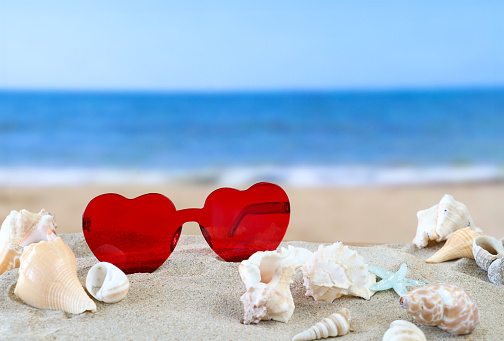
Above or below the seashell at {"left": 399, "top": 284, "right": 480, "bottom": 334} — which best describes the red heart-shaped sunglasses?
above

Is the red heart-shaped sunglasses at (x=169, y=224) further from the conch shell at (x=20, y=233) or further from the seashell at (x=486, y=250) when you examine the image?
the seashell at (x=486, y=250)

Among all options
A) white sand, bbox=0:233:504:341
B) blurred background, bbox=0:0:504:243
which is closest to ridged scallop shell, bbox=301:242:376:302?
white sand, bbox=0:233:504:341

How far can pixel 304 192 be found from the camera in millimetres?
5285

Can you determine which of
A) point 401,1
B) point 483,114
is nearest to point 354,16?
point 401,1

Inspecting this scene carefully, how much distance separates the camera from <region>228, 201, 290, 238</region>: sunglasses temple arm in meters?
1.87

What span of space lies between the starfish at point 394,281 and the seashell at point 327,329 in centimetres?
30

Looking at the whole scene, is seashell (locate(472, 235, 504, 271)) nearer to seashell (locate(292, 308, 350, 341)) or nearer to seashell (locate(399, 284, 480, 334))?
seashell (locate(399, 284, 480, 334))

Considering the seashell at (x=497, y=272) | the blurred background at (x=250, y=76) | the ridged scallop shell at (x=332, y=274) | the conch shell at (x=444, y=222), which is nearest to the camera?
the ridged scallop shell at (x=332, y=274)

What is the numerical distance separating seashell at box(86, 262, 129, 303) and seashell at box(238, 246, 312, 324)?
369 mm

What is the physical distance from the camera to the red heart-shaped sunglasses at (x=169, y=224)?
1715 millimetres

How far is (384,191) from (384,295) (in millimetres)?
3894

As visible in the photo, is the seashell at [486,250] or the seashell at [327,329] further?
the seashell at [486,250]

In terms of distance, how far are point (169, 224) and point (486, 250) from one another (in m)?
1.19

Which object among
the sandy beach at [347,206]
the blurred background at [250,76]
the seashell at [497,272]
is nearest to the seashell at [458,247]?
the seashell at [497,272]
